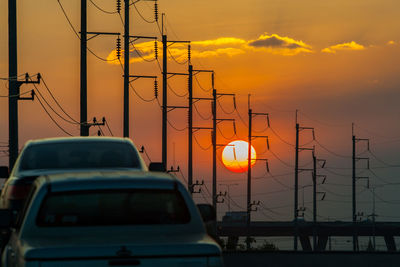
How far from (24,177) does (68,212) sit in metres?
6.04

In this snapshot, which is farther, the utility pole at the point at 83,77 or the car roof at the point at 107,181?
the utility pole at the point at 83,77

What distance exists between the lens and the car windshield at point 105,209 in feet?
33.5

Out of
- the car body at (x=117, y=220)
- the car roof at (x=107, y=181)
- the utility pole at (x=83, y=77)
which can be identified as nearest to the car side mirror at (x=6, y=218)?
the car body at (x=117, y=220)

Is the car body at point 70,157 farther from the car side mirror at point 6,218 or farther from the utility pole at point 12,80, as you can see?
the utility pole at point 12,80

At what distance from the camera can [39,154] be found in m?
17.1

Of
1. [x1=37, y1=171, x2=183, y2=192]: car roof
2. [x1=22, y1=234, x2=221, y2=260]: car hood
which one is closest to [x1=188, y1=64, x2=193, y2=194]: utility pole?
[x1=37, y1=171, x2=183, y2=192]: car roof

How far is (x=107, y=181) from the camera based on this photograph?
1039 cm

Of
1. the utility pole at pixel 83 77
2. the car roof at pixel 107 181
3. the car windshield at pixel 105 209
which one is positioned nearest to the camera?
the car windshield at pixel 105 209

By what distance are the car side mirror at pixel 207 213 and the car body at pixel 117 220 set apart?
1226 millimetres

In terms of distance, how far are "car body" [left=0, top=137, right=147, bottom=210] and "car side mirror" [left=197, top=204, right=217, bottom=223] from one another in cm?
448

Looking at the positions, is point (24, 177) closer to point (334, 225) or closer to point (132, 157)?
point (132, 157)

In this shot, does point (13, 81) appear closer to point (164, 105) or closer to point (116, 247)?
point (116, 247)

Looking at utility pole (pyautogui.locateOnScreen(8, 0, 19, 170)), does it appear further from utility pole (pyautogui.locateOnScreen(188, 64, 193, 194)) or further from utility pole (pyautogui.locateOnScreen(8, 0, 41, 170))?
utility pole (pyautogui.locateOnScreen(188, 64, 193, 194))

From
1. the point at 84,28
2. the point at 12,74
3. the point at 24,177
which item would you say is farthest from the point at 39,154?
the point at 84,28
